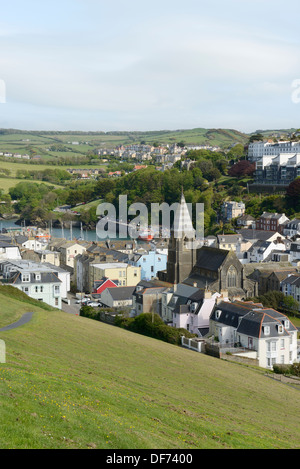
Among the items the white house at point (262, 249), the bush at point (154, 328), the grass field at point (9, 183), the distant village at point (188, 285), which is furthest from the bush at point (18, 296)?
the grass field at point (9, 183)

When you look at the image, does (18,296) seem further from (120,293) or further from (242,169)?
(242,169)

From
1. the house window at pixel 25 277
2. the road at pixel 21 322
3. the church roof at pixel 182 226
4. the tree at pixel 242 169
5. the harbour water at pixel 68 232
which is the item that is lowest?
the harbour water at pixel 68 232

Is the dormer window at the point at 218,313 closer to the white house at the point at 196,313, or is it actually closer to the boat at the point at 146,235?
the white house at the point at 196,313

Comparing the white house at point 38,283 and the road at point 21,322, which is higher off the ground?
the road at point 21,322

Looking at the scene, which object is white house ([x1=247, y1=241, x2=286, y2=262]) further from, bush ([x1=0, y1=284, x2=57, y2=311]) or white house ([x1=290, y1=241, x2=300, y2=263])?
bush ([x1=0, y1=284, x2=57, y2=311])

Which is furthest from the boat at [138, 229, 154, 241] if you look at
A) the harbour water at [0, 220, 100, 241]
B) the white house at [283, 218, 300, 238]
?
the white house at [283, 218, 300, 238]
